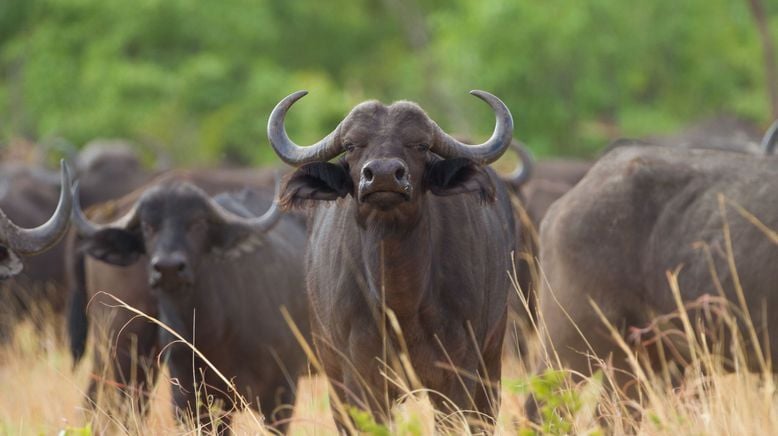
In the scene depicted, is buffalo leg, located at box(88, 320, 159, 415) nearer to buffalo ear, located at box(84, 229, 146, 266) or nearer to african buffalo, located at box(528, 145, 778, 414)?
buffalo ear, located at box(84, 229, 146, 266)

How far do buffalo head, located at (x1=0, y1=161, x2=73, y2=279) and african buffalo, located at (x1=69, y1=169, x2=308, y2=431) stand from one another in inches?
33.2

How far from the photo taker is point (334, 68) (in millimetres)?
38844

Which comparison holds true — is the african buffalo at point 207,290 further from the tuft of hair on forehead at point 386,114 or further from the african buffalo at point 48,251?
the african buffalo at point 48,251

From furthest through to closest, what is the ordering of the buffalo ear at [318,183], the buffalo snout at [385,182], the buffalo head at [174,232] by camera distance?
the buffalo head at [174,232], the buffalo ear at [318,183], the buffalo snout at [385,182]

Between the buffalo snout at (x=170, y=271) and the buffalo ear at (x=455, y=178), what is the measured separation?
2.18 m

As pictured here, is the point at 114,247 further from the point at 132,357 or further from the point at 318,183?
the point at 318,183

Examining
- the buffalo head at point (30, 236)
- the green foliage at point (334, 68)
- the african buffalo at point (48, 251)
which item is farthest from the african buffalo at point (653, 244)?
the green foliage at point (334, 68)

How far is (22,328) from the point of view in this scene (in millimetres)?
13969

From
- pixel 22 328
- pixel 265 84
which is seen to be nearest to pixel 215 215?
pixel 22 328

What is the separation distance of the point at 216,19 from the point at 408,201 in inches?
1100

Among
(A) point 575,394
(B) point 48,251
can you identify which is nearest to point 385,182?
(A) point 575,394

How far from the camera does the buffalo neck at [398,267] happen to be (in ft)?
21.3

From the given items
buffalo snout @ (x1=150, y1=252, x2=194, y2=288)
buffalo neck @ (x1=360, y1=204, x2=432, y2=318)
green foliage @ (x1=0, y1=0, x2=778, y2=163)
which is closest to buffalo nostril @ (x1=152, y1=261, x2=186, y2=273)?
buffalo snout @ (x1=150, y1=252, x2=194, y2=288)

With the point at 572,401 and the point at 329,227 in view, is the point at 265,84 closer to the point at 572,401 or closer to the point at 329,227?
the point at 329,227
